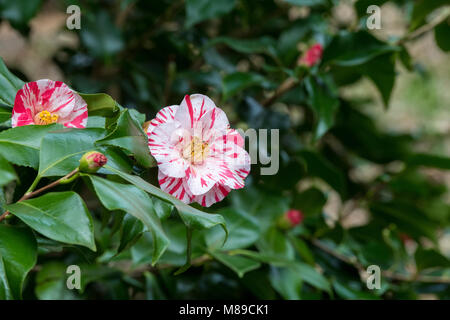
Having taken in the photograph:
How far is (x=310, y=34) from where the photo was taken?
3.54ft

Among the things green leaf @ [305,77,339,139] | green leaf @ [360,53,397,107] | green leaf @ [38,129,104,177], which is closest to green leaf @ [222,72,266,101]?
green leaf @ [305,77,339,139]

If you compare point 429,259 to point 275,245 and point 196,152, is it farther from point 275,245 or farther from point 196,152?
point 196,152

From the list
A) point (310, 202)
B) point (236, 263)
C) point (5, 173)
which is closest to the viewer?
point (5, 173)

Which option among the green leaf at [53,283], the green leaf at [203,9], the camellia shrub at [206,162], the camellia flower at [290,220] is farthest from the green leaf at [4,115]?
the camellia flower at [290,220]

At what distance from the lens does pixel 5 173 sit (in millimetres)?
407

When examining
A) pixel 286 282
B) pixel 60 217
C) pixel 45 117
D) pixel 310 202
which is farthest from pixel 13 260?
pixel 310 202

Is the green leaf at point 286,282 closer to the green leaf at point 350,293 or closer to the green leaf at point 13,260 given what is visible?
the green leaf at point 350,293

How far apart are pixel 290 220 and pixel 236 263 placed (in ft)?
0.71

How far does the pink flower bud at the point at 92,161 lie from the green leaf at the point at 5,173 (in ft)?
0.21

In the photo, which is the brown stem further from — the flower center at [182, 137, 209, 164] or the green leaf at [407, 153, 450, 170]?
the green leaf at [407, 153, 450, 170]
